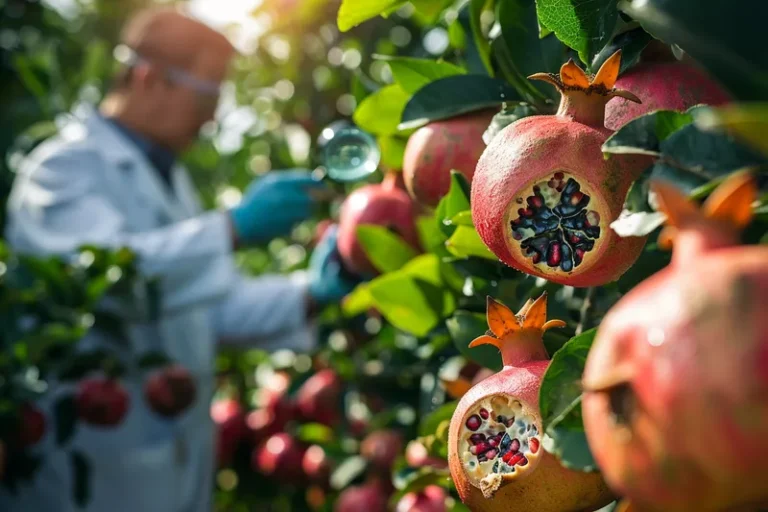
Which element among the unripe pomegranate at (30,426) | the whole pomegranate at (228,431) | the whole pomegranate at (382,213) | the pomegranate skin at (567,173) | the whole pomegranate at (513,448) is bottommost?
the whole pomegranate at (228,431)

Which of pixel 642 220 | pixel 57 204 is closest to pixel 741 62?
pixel 642 220

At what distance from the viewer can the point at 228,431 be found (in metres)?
2.64

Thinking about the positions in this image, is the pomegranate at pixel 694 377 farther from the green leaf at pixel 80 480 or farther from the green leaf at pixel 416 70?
the green leaf at pixel 80 480

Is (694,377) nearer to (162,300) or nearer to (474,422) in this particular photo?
(474,422)

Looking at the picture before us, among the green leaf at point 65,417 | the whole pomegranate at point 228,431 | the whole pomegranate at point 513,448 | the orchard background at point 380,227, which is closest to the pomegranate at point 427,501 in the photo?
the orchard background at point 380,227

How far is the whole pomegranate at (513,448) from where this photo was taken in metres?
0.56

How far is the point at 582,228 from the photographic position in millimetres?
602

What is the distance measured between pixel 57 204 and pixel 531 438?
79.8 inches

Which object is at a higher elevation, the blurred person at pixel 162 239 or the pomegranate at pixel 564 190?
the pomegranate at pixel 564 190

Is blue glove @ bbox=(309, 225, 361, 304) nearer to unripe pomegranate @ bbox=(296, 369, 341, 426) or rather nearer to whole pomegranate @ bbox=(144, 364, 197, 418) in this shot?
unripe pomegranate @ bbox=(296, 369, 341, 426)

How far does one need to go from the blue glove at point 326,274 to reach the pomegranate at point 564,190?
1.21 m

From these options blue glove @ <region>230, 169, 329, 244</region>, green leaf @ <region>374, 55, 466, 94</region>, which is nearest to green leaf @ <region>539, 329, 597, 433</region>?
green leaf @ <region>374, 55, 466, 94</region>

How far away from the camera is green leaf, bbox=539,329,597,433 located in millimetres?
502

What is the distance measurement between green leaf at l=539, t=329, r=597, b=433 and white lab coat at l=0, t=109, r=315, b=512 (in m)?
A: 1.79
